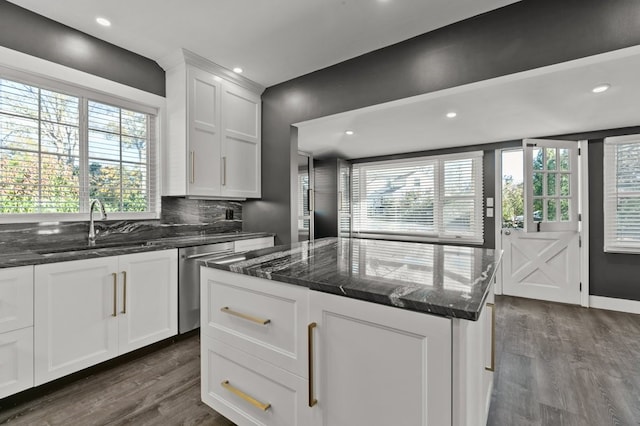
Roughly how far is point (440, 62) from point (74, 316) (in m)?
3.21

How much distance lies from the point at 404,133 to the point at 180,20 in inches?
105

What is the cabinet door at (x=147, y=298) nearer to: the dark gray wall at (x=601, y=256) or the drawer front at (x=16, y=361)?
the drawer front at (x=16, y=361)

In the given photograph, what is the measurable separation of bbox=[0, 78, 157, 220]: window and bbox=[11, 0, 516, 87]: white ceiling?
60cm

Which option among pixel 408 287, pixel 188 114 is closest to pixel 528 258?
pixel 408 287

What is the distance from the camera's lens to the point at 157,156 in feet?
9.93

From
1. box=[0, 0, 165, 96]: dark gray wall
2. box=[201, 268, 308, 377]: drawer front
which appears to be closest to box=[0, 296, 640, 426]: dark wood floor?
box=[201, 268, 308, 377]: drawer front

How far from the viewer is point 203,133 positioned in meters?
3.05

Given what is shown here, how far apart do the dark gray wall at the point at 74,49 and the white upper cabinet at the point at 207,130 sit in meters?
0.22

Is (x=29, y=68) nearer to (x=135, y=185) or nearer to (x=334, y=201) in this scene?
(x=135, y=185)

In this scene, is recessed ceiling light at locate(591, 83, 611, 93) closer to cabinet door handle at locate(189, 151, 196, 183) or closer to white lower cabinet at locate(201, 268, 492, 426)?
white lower cabinet at locate(201, 268, 492, 426)

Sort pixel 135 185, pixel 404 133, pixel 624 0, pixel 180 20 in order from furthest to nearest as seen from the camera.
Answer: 1. pixel 404 133
2. pixel 135 185
3. pixel 180 20
4. pixel 624 0

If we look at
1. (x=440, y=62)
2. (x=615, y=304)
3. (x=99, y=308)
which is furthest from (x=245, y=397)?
(x=615, y=304)

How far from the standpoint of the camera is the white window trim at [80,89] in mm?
2150

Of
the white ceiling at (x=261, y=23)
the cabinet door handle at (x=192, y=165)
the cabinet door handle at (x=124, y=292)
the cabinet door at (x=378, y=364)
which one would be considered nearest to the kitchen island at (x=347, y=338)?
the cabinet door at (x=378, y=364)
